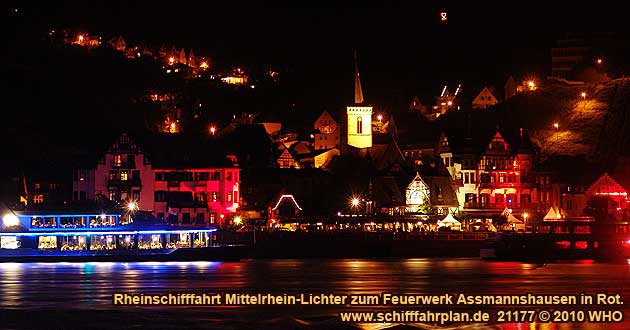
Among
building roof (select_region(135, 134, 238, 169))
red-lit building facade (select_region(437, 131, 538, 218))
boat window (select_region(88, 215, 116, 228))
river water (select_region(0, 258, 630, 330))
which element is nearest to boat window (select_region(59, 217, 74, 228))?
boat window (select_region(88, 215, 116, 228))

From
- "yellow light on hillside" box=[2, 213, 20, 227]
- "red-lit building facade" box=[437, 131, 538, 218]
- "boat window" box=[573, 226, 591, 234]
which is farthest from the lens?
"red-lit building facade" box=[437, 131, 538, 218]

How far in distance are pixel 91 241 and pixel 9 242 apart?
5894mm

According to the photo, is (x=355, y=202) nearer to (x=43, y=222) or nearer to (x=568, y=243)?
(x=568, y=243)

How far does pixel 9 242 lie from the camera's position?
7900 centimetres

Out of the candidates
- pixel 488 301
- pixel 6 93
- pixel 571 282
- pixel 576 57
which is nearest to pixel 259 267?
pixel 571 282

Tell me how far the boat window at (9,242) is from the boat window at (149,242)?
8867mm

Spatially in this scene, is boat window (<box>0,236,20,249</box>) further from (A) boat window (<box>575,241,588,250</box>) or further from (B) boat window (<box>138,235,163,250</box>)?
(A) boat window (<box>575,241,588,250</box>)

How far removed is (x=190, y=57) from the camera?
607 feet

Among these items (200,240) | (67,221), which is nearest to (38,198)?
(67,221)

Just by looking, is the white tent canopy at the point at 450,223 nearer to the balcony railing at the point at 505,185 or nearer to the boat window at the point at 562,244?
the boat window at the point at 562,244

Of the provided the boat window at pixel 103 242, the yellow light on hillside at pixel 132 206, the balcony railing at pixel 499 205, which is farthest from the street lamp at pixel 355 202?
the boat window at pixel 103 242

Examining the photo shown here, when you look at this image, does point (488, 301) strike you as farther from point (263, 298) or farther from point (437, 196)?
point (437, 196)

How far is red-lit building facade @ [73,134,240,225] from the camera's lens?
96875mm

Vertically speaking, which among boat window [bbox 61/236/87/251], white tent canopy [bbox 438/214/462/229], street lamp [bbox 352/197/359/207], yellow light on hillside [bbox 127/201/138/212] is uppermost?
street lamp [bbox 352/197/359/207]
